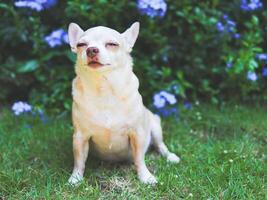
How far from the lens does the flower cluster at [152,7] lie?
468 cm

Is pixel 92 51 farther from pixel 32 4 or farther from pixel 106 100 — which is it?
pixel 32 4

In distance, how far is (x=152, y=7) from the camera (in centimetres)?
468

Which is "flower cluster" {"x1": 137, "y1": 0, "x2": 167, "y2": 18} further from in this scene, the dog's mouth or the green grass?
the dog's mouth

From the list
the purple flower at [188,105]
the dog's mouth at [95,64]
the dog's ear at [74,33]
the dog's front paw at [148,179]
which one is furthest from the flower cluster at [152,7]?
the dog's front paw at [148,179]

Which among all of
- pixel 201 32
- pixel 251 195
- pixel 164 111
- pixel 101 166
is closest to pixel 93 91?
pixel 101 166

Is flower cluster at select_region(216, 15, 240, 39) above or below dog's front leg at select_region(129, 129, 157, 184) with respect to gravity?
above

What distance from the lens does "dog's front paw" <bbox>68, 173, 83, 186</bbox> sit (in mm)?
3519

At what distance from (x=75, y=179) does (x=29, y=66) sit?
180 centimetres

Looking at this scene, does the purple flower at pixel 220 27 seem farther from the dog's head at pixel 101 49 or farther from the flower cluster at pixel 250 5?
the dog's head at pixel 101 49

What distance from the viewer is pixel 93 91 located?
350cm

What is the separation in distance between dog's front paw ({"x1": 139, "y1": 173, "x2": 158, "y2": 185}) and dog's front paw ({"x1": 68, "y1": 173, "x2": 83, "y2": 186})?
43cm

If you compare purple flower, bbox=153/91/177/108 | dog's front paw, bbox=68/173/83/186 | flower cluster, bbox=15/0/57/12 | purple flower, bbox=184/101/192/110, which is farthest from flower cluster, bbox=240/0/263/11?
dog's front paw, bbox=68/173/83/186

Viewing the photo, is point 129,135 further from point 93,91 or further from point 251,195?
point 251,195

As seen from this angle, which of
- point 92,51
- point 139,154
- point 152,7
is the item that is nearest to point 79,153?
point 139,154
